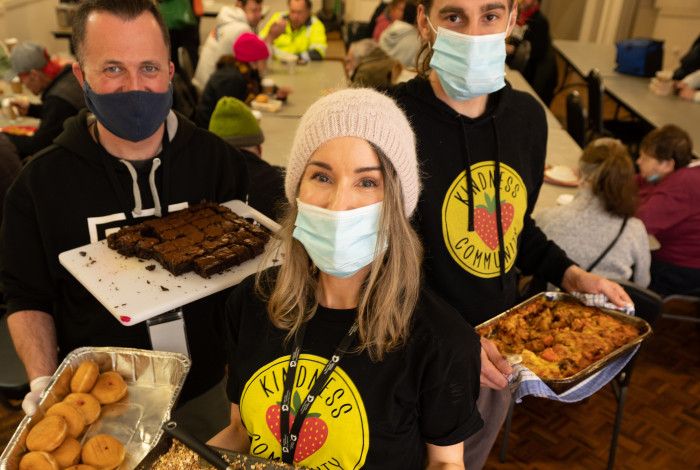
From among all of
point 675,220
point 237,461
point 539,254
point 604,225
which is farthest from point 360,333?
point 675,220

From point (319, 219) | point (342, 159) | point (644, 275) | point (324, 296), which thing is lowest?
point (644, 275)

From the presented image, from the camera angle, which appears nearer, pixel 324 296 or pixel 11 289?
pixel 324 296

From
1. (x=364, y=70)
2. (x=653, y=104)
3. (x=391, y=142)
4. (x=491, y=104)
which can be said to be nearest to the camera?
(x=391, y=142)

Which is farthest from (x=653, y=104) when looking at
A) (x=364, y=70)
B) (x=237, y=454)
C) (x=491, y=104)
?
(x=237, y=454)

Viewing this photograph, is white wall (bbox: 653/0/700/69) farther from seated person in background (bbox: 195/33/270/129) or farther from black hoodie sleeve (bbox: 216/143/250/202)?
black hoodie sleeve (bbox: 216/143/250/202)

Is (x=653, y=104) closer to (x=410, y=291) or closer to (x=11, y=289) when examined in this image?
(x=410, y=291)

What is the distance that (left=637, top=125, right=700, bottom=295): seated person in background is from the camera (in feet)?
11.7

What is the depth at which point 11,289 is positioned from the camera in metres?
1.72

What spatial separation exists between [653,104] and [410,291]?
4932 mm

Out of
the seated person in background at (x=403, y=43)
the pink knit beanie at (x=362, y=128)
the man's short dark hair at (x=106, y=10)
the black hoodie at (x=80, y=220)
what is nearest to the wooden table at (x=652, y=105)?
the seated person in background at (x=403, y=43)

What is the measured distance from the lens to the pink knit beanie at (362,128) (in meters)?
1.30

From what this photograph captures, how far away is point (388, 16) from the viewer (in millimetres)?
7379

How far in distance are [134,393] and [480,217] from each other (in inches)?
45.6

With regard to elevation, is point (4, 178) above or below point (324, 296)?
below
